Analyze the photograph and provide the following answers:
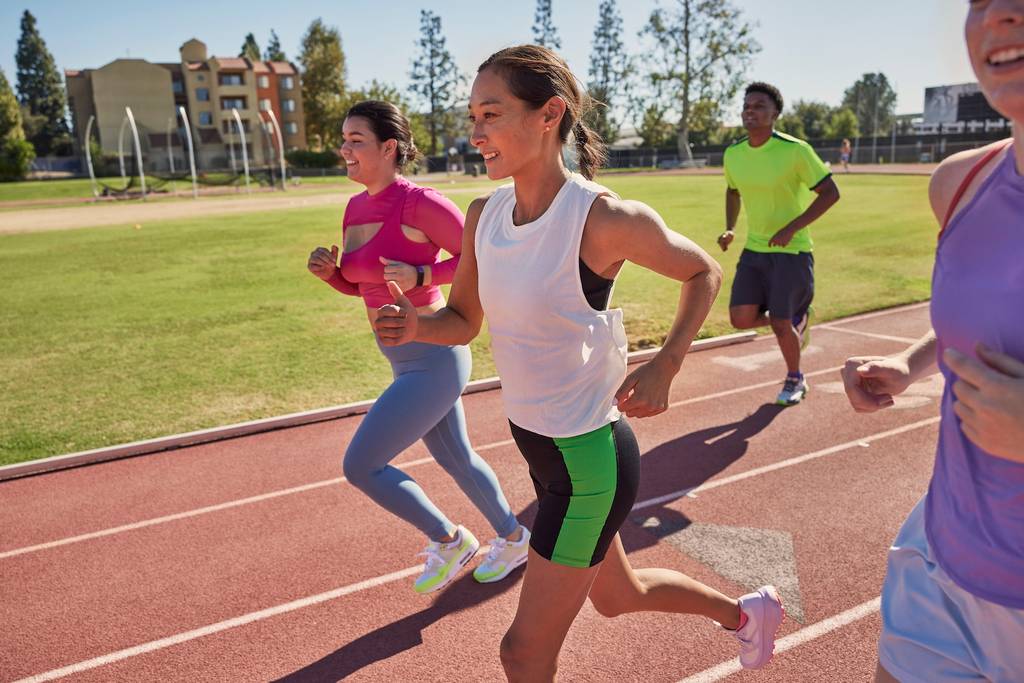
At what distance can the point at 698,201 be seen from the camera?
29062 mm

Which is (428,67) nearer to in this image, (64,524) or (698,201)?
(698,201)

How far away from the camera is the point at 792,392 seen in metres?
7.12

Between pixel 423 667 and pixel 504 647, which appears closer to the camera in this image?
pixel 504 647

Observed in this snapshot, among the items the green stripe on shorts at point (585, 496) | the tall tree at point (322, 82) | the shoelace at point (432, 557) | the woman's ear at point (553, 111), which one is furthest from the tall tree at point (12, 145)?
the green stripe on shorts at point (585, 496)

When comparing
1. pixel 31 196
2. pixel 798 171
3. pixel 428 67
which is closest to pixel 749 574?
pixel 798 171

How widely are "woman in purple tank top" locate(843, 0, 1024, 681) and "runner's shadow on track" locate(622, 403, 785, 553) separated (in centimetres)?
280

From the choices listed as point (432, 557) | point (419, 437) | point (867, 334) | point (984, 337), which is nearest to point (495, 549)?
point (432, 557)

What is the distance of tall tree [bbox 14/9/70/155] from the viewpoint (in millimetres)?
101250

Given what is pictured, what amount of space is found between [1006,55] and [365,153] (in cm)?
320

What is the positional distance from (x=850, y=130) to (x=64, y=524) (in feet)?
362

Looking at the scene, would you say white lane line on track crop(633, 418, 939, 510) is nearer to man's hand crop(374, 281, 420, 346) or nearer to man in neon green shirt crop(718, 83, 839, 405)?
man in neon green shirt crop(718, 83, 839, 405)

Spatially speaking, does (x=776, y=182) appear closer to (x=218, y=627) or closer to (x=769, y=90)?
(x=769, y=90)

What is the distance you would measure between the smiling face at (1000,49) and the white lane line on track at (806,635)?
263 cm

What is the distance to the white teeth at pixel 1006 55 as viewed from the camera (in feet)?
4.89
